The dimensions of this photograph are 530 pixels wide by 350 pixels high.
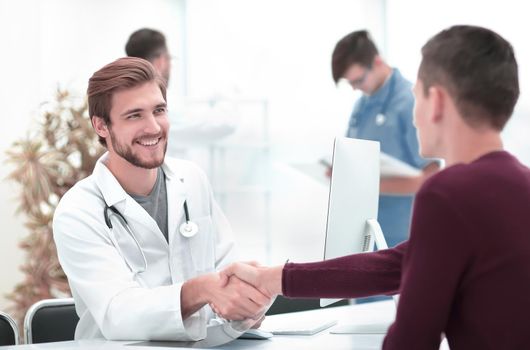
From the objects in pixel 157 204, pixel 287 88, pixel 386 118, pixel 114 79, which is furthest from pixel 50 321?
pixel 287 88

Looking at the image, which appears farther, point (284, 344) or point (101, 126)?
point (101, 126)

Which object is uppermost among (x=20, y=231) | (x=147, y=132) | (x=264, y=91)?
(x=147, y=132)

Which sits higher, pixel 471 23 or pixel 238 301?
pixel 471 23

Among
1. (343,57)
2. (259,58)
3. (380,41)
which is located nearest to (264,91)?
(259,58)

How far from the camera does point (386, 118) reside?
3.27m

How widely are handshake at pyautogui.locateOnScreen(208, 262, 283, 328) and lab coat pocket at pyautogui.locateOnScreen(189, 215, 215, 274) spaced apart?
0.31 metres

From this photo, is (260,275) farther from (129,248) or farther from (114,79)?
(114,79)

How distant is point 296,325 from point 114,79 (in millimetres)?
812

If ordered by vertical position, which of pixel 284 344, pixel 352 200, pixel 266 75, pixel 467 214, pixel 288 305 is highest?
pixel 467 214

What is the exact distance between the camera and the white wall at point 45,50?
12.7 feet

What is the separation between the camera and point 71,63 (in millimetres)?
4844

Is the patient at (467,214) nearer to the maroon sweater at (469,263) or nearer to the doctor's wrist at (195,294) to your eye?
the maroon sweater at (469,263)

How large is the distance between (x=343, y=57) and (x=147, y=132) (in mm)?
1449

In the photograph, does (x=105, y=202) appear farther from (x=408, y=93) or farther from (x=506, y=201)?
(x=408, y=93)
